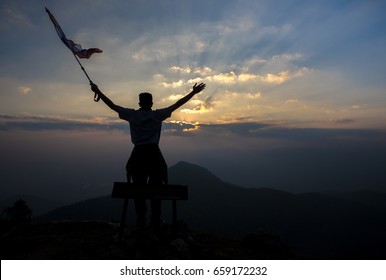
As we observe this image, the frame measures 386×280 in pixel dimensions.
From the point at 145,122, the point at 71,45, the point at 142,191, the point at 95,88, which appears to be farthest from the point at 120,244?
the point at 71,45

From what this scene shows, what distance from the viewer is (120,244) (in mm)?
8320

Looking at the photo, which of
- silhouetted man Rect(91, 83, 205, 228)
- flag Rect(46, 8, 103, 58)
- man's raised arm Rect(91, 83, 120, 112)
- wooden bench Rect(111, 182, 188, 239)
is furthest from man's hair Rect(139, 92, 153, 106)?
flag Rect(46, 8, 103, 58)

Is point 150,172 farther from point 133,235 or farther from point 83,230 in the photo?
point 83,230

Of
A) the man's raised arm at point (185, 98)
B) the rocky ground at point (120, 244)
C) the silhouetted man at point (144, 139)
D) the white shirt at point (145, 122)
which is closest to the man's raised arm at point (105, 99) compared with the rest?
the silhouetted man at point (144, 139)

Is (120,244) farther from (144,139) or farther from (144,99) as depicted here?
(144,99)

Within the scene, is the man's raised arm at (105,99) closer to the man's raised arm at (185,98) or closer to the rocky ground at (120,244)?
the man's raised arm at (185,98)

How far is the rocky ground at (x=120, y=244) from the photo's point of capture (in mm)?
7613

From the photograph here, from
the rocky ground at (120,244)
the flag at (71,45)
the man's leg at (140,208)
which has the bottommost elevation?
the rocky ground at (120,244)

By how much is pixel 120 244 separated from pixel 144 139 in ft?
10.7

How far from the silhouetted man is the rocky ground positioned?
0.91 meters
